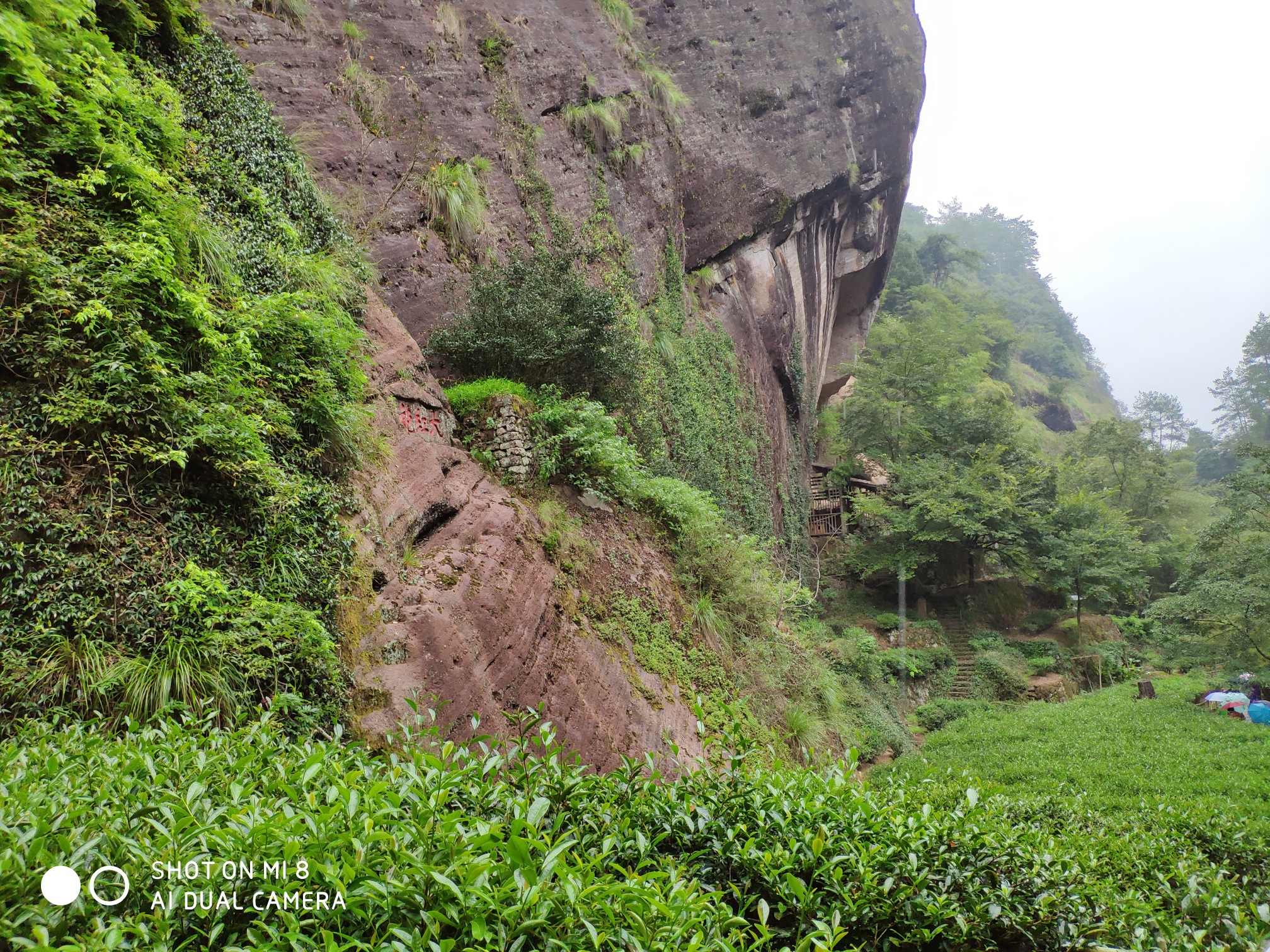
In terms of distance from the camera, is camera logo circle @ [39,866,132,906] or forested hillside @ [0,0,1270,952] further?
forested hillside @ [0,0,1270,952]

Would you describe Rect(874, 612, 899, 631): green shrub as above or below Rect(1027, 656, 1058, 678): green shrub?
below

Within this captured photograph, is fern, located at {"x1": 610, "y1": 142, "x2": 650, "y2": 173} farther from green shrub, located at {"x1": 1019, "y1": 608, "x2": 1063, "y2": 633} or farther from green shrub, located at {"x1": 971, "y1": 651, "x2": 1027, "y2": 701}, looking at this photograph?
green shrub, located at {"x1": 1019, "y1": 608, "x2": 1063, "y2": 633}

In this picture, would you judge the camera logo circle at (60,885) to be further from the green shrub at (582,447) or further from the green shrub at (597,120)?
the green shrub at (597,120)

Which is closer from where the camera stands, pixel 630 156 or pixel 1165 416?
pixel 630 156

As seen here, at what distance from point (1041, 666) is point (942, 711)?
19.1 ft

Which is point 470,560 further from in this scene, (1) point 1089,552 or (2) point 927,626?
(1) point 1089,552

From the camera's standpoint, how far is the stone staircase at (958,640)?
19109 millimetres

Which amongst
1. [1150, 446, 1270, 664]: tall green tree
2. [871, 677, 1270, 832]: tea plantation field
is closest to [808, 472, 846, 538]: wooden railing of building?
[871, 677, 1270, 832]: tea plantation field

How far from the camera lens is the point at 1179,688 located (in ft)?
57.7

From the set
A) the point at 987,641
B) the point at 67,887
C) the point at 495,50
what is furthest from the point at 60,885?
the point at 987,641

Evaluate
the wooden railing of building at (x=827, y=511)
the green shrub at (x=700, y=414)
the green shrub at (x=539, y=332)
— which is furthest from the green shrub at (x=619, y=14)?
the wooden railing of building at (x=827, y=511)

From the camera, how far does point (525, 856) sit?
172 centimetres

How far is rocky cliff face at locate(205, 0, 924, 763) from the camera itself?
221 inches

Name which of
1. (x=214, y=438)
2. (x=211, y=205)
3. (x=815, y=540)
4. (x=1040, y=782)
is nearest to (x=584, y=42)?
(x=211, y=205)
